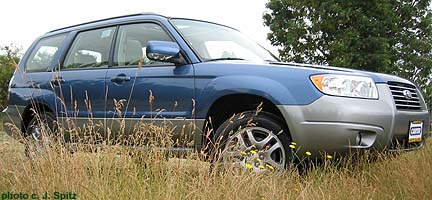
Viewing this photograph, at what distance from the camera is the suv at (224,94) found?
307 centimetres

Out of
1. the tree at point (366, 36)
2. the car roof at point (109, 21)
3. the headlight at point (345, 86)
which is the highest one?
the car roof at point (109, 21)

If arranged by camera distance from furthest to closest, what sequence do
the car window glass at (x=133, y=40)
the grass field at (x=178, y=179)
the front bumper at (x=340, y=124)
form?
the car window glass at (x=133, y=40), the front bumper at (x=340, y=124), the grass field at (x=178, y=179)

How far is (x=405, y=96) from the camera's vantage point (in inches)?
135

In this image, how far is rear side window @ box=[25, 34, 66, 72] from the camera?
5.01 metres

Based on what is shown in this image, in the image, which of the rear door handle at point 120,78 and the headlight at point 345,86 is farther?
the rear door handle at point 120,78

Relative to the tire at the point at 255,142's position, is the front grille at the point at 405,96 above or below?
above

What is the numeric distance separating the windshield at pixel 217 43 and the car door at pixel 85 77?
2.92 ft

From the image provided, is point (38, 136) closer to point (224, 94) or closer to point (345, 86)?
point (224, 94)

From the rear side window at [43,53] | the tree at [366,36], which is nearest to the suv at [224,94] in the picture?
the rear side window at [43,53]

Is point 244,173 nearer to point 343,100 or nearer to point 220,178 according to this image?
point 220,178

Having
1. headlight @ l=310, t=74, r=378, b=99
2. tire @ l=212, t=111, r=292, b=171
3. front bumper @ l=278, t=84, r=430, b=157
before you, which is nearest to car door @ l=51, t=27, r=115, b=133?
tire @ l=212, t=111, r=292, b=171

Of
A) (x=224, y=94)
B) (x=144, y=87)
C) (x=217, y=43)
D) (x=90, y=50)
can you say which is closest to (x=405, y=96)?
(x=224, y=94)

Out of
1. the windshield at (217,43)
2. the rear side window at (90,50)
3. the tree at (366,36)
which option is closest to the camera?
the windshield at (217,43)

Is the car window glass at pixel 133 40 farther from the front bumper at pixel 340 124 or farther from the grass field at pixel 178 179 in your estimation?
the front bumper at pixel 340 124
